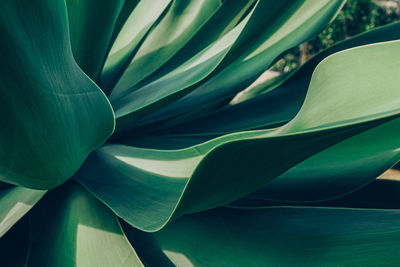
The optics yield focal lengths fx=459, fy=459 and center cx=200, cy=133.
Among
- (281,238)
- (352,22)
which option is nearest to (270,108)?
(281,238)

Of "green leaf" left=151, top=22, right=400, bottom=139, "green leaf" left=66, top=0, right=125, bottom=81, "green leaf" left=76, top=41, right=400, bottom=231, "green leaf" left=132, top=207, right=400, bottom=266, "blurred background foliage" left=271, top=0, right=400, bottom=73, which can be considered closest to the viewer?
"green leaf" left=76, top=41, right=400, bottom=231

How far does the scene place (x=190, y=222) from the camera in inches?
24.7

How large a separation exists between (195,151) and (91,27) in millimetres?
244

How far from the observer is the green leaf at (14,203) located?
0.61 metres

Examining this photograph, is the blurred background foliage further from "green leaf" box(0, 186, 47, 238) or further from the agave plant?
"green leaf" box(0, 186, 47, 238)

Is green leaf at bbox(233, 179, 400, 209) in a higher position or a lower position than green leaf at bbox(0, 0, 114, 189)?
lower

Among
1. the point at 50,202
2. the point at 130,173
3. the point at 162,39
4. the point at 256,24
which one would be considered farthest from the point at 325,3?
the point at 50,202

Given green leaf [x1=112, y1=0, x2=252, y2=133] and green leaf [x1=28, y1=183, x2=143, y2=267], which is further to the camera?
green leaf [x1=112, y1=0, x2=252, y2=133]

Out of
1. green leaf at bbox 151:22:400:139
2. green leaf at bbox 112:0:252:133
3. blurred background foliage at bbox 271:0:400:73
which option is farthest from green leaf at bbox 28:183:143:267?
blurred background foliage at bbox 271:0:400:73

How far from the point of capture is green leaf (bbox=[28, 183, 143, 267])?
0.56 m

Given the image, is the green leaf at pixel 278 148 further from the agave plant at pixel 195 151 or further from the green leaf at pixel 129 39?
the green leaf at pixel 129 39

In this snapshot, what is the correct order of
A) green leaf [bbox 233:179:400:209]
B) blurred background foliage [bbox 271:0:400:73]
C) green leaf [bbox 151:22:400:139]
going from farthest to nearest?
blurred background foliage [bbox 271:0:400:73], green leaf [bbox 151:22:400:139], green leaf [bbox 233:179:400:209]

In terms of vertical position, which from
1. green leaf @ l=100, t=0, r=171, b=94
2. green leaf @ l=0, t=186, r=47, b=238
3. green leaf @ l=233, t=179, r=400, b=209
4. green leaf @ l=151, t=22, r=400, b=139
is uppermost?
green leaf @ l=100, t=0, r=171, b=94

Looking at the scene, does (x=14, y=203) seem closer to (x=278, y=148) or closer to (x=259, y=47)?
(x=278, y=148)
